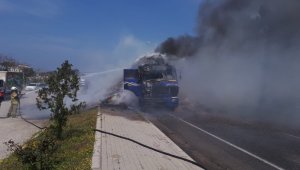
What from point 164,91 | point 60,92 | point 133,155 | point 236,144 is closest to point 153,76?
point 164,91

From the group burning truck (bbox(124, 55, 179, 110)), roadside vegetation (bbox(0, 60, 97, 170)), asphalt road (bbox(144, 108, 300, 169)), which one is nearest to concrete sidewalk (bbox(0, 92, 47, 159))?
roadside vegetation (bbox(0, 60, 97, 170))

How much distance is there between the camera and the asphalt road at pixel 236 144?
10812mm

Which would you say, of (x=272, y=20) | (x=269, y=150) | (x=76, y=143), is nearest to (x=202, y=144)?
(x=269, y=150)

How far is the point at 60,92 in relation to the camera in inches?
520

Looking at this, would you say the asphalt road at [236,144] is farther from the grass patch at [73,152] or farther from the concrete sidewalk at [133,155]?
the grass patch at [73,152]

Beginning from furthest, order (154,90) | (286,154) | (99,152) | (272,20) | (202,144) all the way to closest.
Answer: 1. (272,20)
2. (154,90)
3. (202,144)
4. (286,154)
5. (99,152)

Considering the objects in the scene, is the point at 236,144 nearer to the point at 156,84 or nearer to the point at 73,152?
the point at 73,152

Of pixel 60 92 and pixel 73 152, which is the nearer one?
pixel 73 152

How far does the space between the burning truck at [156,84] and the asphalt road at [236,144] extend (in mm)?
7042

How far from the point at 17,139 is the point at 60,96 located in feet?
13.9

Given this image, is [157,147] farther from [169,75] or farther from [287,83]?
[287,83]

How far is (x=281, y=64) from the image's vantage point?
3541cm

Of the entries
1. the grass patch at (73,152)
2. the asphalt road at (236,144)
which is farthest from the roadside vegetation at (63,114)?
the asphalt road at (236,144)

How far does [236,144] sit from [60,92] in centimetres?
553
